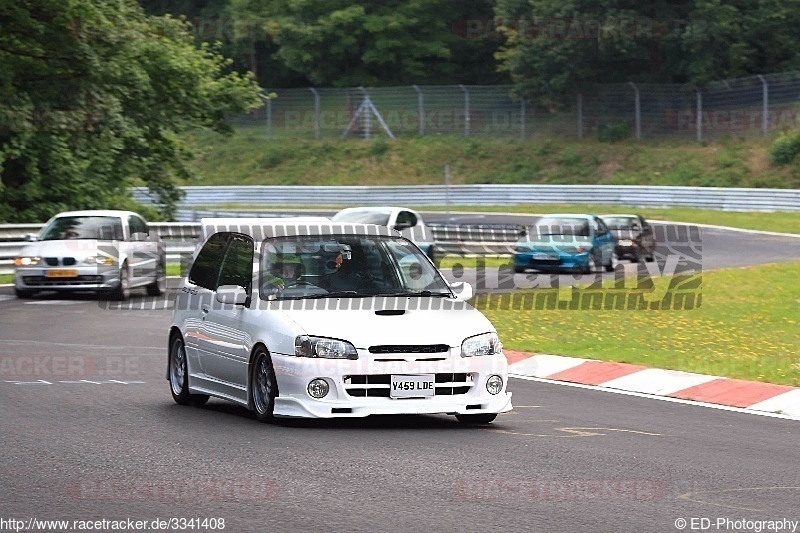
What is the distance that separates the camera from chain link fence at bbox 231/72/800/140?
2474 inches

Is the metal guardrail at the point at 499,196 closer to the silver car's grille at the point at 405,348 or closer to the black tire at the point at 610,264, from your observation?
the black tire at the point at 610,264

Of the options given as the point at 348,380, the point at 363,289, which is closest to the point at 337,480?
the point at 348,380

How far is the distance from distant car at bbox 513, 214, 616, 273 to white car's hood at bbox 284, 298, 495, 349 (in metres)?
22.0

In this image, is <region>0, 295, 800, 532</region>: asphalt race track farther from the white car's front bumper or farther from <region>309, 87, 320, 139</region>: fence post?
<region>309, 87, 320, 139</region>: fence post

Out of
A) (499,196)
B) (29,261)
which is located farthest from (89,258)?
(499,196)

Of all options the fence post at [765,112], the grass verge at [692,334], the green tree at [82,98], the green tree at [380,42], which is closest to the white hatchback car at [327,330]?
the grass verge at [692,334]

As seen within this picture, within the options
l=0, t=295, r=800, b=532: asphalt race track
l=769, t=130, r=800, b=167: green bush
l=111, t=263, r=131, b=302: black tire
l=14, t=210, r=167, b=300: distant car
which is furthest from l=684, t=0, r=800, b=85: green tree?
l=0, t=295, r=800, b=532: asphalt race track

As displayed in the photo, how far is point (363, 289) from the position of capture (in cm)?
1165

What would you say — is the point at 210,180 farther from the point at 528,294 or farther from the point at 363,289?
the point at 363,289

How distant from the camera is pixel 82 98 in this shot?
3619 centimetres

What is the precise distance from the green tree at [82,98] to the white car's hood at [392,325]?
2513 centimetres

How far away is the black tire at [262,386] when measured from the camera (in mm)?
10906

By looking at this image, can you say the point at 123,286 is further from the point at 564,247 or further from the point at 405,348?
the point at 405,348

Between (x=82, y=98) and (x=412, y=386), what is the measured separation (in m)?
27.2
